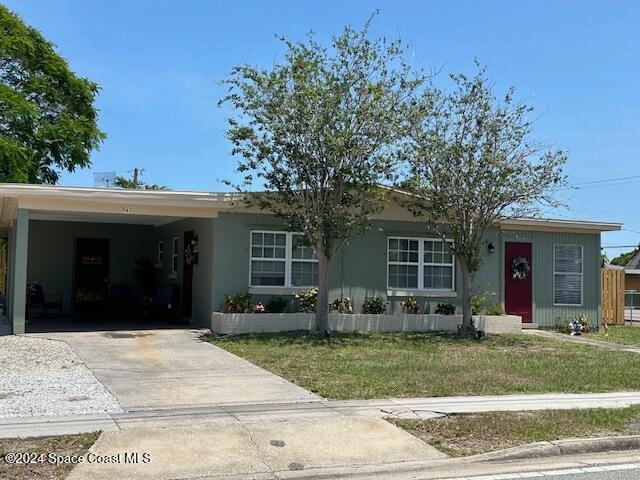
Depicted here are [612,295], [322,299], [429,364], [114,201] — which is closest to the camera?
[429,364]

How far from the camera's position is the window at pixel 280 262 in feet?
54.9

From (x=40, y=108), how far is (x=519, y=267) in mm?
20711

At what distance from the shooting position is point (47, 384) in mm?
9531

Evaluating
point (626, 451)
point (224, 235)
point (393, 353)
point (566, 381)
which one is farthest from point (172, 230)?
point (626, 451)

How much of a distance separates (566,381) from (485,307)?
7.80 m

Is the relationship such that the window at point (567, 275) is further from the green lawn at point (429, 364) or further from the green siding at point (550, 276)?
the green lawn at point (429, 364)

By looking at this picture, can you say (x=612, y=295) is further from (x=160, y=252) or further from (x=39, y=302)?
(x=39, y=302)

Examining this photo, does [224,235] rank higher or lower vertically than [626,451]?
higher

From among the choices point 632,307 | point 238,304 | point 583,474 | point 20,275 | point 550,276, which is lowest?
point 583,474

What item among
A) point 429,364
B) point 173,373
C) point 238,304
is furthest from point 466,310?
point 173,373

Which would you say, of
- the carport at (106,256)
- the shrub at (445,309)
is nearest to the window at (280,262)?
the carport at (106,256)

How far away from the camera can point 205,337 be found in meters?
14.9

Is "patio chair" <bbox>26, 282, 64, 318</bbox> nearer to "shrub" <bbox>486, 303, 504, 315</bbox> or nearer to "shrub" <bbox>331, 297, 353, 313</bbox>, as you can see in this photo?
"shrub" <bbox>331, 297, 353, 313</bbox>

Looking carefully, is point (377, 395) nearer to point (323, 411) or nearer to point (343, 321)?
point (323, 411)
